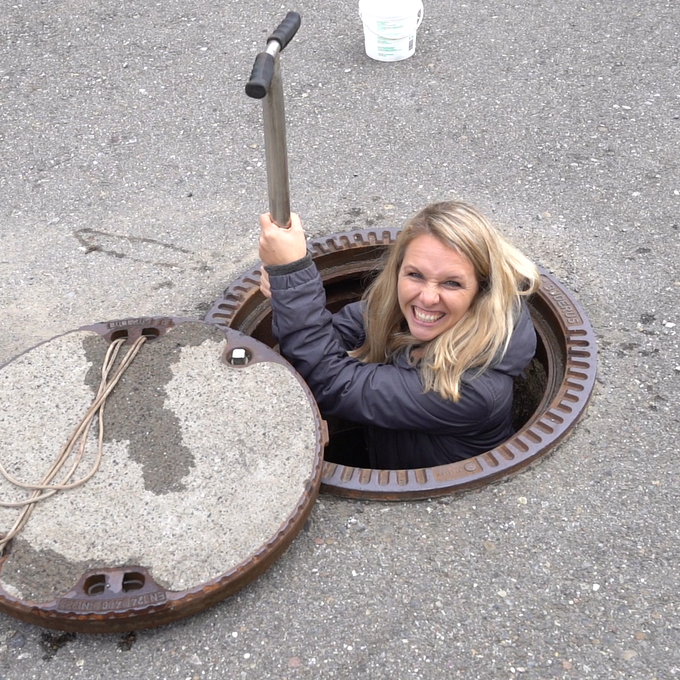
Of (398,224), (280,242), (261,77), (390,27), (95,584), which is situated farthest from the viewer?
(390,27)

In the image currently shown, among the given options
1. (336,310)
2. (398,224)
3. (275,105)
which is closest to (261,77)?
(275,105)

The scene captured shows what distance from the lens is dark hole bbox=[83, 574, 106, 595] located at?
75.8 inches

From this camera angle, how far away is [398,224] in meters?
3.32

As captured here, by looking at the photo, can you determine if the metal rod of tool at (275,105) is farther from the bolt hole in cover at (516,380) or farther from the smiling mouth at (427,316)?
the bolt hole in cover at (516,380)

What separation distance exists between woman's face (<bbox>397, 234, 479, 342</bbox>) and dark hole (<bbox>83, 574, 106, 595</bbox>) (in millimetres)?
1202

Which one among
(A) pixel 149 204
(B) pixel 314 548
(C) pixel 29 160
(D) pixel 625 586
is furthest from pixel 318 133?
(D) pixel 625 586

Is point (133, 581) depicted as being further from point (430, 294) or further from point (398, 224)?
point (398, 224)

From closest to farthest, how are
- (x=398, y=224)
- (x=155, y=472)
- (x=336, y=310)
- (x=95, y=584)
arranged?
(x=95, y=584)
(x=155, y=472)
(x=398, y=224)
(x=336, y=310)

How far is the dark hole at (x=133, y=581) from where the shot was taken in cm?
194

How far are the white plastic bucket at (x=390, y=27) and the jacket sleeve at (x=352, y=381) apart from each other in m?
2.12

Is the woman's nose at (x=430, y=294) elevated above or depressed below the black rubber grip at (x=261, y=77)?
below

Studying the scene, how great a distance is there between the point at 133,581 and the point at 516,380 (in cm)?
193

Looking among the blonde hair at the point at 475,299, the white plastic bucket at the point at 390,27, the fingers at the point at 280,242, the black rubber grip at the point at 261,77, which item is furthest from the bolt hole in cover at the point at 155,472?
the white plastic bucket at the point at 390,27

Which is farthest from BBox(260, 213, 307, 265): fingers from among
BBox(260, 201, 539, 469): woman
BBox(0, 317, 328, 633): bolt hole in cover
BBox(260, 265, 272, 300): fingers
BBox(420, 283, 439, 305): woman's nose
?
BBox(420, 283, 439, 305): woman's nose
